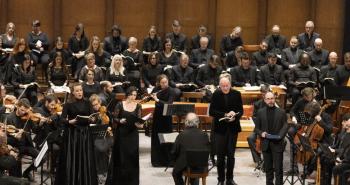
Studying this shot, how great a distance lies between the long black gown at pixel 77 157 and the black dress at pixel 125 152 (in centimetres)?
61

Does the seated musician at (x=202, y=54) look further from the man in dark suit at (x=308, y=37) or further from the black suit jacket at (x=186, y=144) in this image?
the black suit jacket at (x=186, y=144)

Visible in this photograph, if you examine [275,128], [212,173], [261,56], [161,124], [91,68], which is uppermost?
[261,56]

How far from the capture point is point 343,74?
14.1m

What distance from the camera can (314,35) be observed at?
50.8 feet

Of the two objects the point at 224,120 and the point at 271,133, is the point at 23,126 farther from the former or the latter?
the point at 271,133

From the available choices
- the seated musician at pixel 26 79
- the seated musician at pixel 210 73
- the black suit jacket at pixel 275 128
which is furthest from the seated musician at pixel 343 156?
the seated musician at pixel 26 79

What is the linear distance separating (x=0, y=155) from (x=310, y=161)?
4345mm

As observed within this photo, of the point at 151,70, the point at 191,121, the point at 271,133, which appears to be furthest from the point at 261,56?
the point at 191,121

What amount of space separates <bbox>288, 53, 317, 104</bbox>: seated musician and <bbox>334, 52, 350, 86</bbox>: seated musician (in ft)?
1.37

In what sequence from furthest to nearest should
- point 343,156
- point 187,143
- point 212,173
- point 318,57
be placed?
point 318,57 → point 212,173 → point 343,156 → point 187,143

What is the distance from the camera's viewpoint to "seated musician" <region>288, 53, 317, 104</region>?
551 inches

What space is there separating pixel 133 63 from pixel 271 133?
16.7 ft

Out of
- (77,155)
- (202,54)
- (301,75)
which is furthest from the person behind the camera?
(202,54)

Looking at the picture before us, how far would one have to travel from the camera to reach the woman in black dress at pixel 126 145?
1022cm
